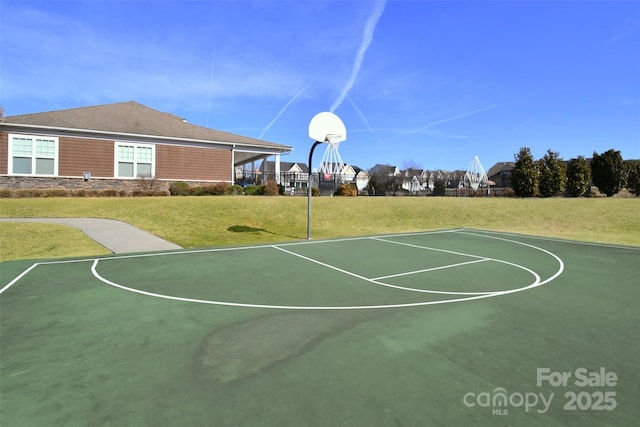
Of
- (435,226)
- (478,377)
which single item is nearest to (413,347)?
(478,377)

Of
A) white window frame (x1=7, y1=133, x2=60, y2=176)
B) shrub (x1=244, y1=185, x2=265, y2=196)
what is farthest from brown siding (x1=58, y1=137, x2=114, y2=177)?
shrub (x1=244, y1=185, x2=265, y2=196)

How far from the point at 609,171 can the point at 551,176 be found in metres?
8.17

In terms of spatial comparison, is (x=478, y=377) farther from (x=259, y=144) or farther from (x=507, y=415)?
(x=259, y=144)

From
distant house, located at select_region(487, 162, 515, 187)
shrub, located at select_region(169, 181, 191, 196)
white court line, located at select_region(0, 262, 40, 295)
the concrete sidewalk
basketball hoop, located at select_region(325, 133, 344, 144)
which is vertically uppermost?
distant house, located at select_region(487, 162, 515, 187)

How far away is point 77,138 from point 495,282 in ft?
82.5

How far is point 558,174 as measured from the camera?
2978 cm

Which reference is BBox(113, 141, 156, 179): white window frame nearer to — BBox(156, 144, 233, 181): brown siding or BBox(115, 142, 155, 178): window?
BBox(115, 142, 155, 178): window

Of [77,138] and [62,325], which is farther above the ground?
[77,138]

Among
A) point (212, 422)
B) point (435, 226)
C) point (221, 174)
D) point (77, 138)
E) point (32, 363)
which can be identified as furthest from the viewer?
point (221, 174)

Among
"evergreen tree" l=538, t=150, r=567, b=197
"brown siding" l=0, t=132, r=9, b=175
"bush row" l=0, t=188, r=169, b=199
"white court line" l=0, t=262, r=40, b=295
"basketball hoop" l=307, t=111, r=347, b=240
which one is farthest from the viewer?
"evergreen tree" l=538, t=150, r=567, b=197

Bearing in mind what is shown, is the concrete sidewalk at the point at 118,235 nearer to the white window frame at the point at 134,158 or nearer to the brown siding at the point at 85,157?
the brown siding at the point at 85,157

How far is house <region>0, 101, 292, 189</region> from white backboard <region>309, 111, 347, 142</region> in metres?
15.2

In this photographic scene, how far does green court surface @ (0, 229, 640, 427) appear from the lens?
2.58 metres

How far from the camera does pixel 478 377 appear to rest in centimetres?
304
